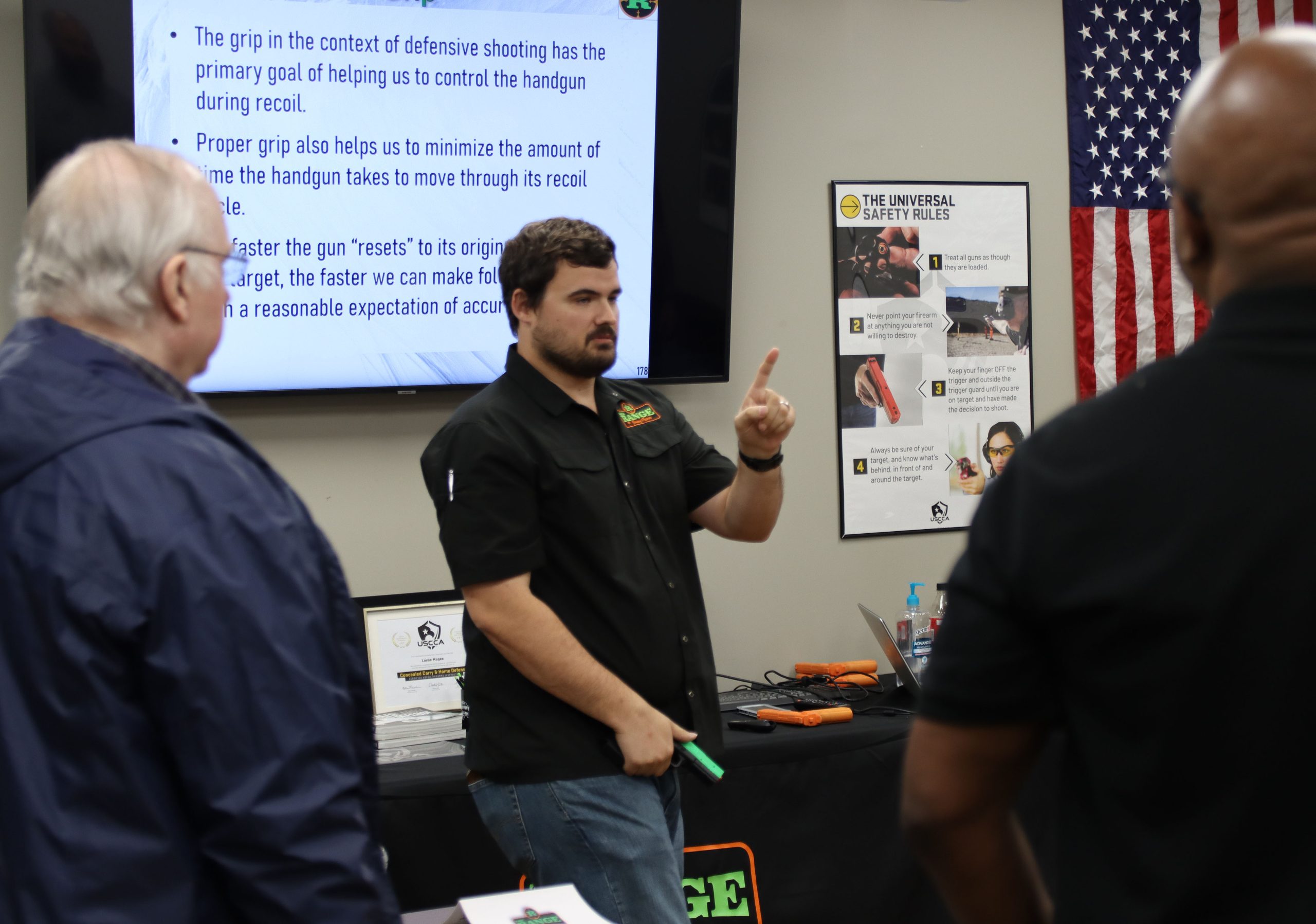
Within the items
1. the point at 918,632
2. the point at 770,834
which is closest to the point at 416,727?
the point at 770,834

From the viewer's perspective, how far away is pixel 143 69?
106 inches

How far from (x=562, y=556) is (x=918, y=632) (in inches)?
67.2

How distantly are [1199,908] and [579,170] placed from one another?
2678 millimetres

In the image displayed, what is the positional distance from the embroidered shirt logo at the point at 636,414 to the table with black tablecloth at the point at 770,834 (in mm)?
976

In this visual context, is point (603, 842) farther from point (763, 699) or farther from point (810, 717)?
point (763, 699)

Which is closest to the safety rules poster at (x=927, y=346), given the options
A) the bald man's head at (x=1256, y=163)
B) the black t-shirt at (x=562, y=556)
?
the black t-shirt at (x=562, y=556)

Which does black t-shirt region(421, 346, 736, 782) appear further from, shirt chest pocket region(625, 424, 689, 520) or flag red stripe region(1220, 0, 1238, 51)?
flag red stripe region(1220, 0, 1238, 51)

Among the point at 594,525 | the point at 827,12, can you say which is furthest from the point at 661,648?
the point at 827,12

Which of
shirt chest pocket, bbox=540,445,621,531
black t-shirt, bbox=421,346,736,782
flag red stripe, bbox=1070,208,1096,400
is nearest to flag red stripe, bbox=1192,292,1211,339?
flag red stripe, bbox=1070,208,1096,400

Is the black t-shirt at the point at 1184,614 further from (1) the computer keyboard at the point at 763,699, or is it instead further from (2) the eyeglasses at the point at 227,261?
(1) the computer keyboard at the point at 763,699

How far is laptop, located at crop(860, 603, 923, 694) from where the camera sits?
3121 millimetres

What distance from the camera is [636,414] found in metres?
2.14

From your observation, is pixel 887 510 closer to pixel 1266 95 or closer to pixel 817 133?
pixel 817 133

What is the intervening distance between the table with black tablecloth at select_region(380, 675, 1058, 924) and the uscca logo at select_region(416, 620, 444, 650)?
406mm
